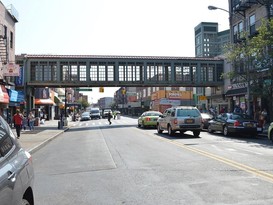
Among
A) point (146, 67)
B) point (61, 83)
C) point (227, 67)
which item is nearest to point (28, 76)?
point (61, 83)

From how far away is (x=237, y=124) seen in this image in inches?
903

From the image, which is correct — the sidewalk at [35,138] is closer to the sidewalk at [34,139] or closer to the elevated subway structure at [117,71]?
the sidewalk at [34,139]

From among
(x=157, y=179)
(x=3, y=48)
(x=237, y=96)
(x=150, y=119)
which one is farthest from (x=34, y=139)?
(x=237, y=96)

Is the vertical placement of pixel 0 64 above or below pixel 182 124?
above

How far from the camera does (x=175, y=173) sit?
32.5ft

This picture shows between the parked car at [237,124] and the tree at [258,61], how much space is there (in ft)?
8.36

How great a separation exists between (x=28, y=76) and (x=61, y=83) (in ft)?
12.7

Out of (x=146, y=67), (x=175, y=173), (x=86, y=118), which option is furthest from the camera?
(x=86, y=118)

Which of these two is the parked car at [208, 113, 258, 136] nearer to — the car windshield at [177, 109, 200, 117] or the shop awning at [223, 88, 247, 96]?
the car windshield at [177, 109, 200, 117]

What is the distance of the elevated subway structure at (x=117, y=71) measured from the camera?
4566cm

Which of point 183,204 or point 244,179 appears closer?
point 183,204

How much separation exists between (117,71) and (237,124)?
2612cm

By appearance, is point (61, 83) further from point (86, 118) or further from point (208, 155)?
point (208, 155)

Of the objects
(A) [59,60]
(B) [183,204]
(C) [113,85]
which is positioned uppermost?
(A) [59,60]
